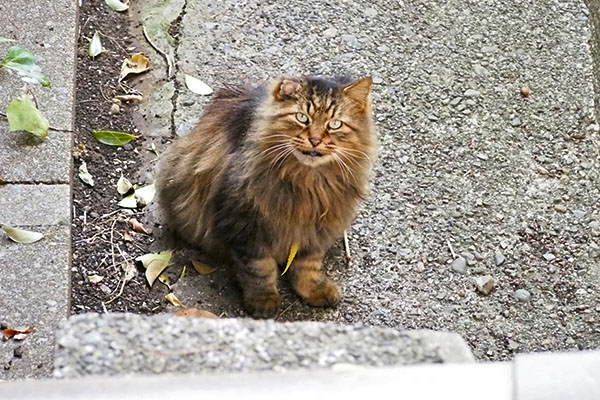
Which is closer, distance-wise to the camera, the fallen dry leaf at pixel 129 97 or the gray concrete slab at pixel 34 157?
the gray concrete slab at pixel 34 157

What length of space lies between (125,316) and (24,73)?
1801 mm

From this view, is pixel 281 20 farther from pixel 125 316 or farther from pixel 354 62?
pixel 125 316

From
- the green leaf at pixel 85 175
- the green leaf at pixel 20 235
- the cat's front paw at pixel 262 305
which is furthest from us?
the green leaf at pixel 85 175

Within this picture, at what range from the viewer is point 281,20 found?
395 cm

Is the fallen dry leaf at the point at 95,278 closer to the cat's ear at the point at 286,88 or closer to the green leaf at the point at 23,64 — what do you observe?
the green leaf at the point at 23,64

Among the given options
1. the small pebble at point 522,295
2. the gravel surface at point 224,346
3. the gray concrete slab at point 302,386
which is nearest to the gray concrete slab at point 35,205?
the gravel surface at point 224,346

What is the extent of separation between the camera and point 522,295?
2969 mm

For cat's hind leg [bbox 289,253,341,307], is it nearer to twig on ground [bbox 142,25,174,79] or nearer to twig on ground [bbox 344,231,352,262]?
twig on ground [bbox 344,231,352,262]

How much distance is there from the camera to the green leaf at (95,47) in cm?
367

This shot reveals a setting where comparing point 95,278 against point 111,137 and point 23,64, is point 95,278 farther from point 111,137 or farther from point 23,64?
point 23,64

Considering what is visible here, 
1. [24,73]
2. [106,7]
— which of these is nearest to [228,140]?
[24,73]

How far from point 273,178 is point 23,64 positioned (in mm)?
1172

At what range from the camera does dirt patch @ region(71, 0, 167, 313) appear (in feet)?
9.44

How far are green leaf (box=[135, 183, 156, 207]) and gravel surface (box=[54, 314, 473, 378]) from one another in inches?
62.1
